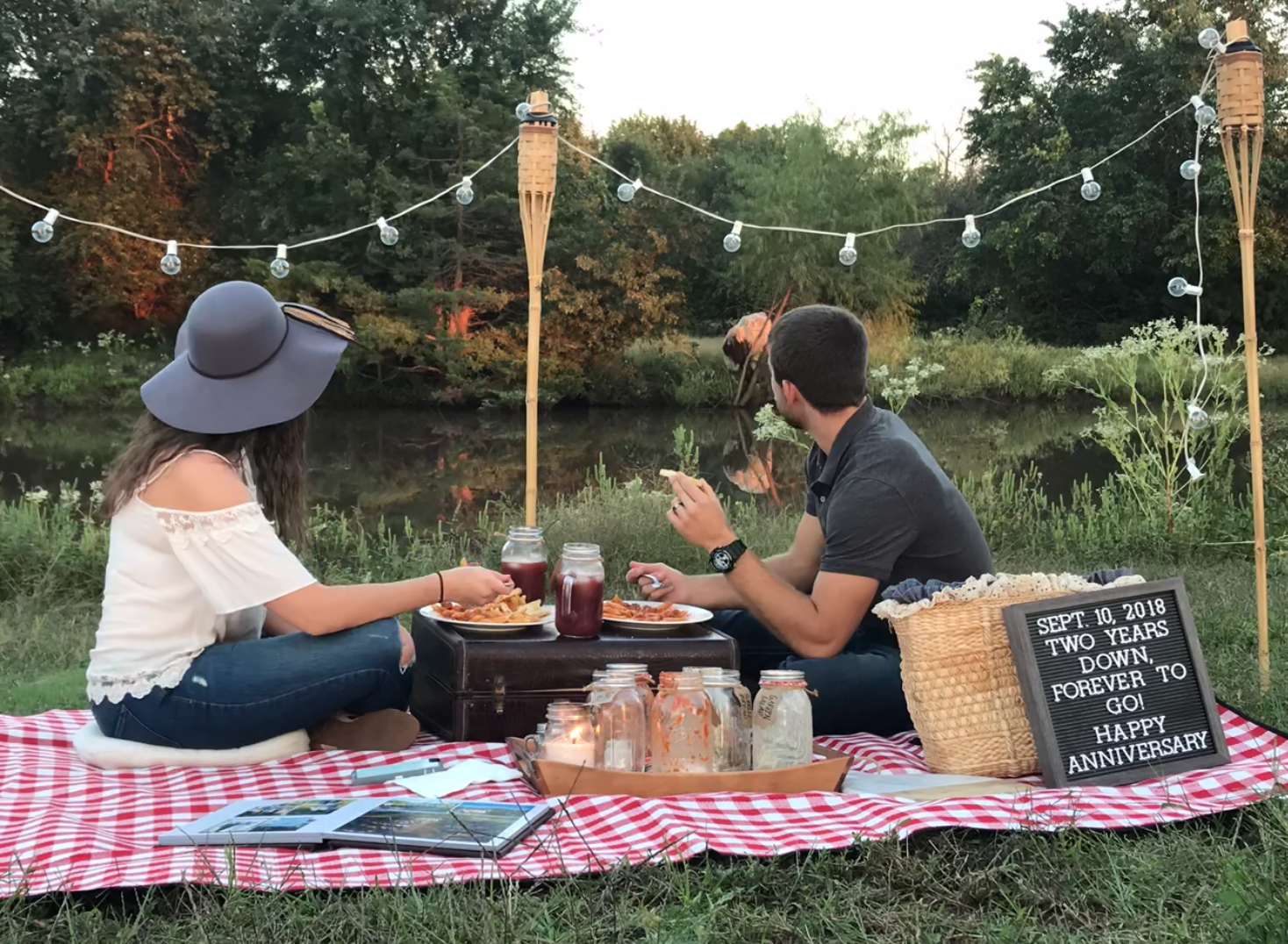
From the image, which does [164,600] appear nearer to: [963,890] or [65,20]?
[963,890]

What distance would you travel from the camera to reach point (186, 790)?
2.79m

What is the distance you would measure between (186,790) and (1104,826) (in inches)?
75.5

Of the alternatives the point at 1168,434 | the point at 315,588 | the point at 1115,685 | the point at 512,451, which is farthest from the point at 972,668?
the point at 512,451

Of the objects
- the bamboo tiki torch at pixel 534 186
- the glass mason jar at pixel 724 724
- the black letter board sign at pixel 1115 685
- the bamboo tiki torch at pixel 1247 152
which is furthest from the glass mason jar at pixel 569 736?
the bamboo tiki torch at pixel 1247 152

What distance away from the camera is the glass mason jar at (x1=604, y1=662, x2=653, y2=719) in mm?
2703

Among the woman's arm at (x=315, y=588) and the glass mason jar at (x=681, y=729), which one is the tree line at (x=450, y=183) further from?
the glass mason jar at (x=681, y=729)

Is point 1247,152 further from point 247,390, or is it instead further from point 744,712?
point 247,390

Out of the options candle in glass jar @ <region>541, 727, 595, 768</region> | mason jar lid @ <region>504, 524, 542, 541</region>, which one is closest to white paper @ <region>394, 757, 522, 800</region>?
candle in glass jar @ <region>541, 727, 595, 768</region>

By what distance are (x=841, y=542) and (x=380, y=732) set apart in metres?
1.23

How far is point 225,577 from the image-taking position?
2.78 m

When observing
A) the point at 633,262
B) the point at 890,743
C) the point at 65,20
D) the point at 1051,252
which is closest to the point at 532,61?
the point at 633,262

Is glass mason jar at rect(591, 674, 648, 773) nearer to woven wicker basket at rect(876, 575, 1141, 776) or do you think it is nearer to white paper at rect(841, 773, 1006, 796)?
white paper at rect(841, 773, 1006, 796)

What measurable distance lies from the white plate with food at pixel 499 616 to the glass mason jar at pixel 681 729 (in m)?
0.55

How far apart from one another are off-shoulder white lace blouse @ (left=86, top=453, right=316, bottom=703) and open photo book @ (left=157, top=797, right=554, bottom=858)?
1.63 feet
